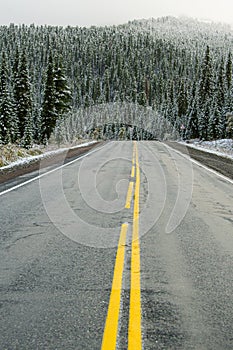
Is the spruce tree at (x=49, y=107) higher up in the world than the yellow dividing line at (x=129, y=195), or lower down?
higher up

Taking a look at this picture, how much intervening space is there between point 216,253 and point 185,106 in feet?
310

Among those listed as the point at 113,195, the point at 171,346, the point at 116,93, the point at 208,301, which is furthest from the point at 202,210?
the point at 116,93

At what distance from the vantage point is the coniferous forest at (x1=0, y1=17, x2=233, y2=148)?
41.8 m

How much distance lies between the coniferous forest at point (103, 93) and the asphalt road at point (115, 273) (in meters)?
27.4

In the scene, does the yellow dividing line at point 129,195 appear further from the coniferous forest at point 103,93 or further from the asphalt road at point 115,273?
the coniferous forest at point 103,93

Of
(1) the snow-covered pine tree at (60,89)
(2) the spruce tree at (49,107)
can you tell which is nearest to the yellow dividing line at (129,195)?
(2) the spruce tree at (49,107)

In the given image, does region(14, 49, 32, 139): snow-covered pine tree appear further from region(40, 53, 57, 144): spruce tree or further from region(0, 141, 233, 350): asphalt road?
region(0, 141, 233, 350): asphalt road

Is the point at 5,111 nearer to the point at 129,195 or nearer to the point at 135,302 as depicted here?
the point at 129,195

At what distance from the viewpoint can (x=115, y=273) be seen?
14.2 ft

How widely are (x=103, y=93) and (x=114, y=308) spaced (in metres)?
166

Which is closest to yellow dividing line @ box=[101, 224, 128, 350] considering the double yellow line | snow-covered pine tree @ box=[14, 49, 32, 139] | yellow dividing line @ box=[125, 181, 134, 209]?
the double yellow line

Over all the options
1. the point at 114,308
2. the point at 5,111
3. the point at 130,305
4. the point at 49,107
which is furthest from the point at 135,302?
the point at 49,107

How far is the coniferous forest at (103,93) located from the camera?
41844mm

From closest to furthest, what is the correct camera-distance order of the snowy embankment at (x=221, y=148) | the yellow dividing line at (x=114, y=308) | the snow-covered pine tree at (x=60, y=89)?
the yellow dividing line at (x=114, y=308) → the snowy embankment at (x=221, y=148) → the snow-covered pine tree at (x=60, y=89)
